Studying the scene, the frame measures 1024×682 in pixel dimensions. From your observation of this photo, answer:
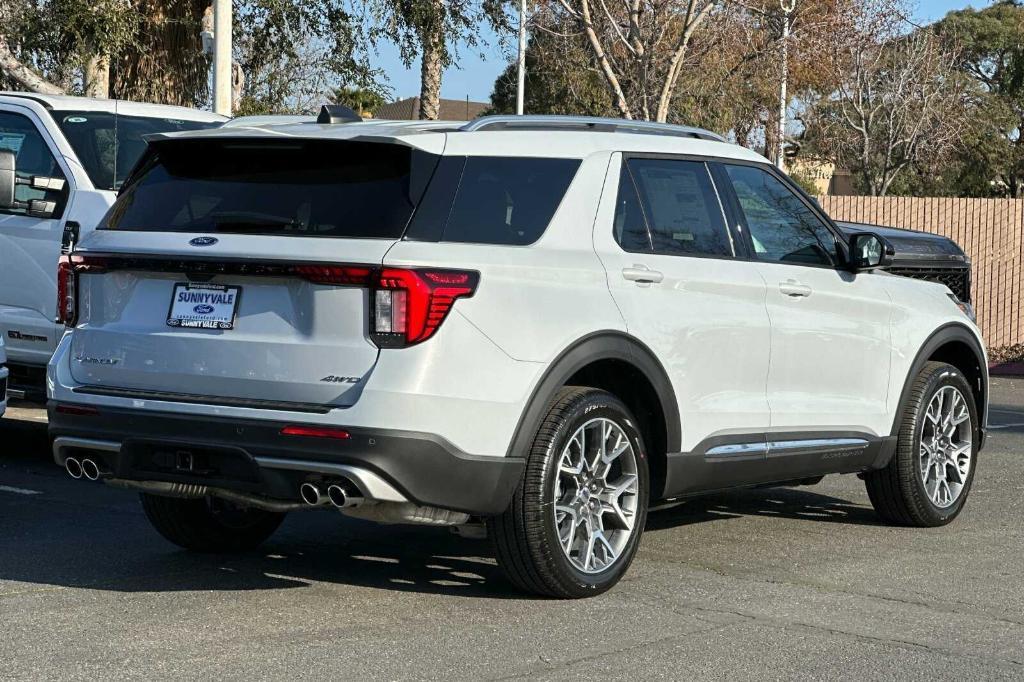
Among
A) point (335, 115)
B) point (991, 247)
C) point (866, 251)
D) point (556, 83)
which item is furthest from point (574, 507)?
point (556, 83)

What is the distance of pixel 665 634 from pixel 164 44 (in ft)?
49.1

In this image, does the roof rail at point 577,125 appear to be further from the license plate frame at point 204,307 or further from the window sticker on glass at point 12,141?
the window sticker on glass at point 12,141

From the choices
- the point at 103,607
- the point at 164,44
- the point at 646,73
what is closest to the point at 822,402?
the point at 103,607

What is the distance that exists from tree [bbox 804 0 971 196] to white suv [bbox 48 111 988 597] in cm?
3251

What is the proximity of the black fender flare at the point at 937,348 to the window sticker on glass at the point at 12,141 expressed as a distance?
595 cm

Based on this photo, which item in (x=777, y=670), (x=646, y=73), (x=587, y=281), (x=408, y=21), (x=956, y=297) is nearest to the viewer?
(x=777, y=670)

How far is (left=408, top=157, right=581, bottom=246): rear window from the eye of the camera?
5938 millimetres

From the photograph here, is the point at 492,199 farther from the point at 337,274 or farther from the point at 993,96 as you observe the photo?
the point at 993,96

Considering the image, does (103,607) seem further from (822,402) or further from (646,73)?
(646,73)

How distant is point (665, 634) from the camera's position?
19.3ft

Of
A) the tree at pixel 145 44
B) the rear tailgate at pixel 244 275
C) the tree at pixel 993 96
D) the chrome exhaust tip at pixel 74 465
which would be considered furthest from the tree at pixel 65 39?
the tree at pixel 993 96

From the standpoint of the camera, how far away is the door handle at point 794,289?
7.36m

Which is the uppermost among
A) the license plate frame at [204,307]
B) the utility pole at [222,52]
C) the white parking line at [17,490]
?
the utility pole at [222,52]

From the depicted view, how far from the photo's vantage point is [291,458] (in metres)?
5.74
